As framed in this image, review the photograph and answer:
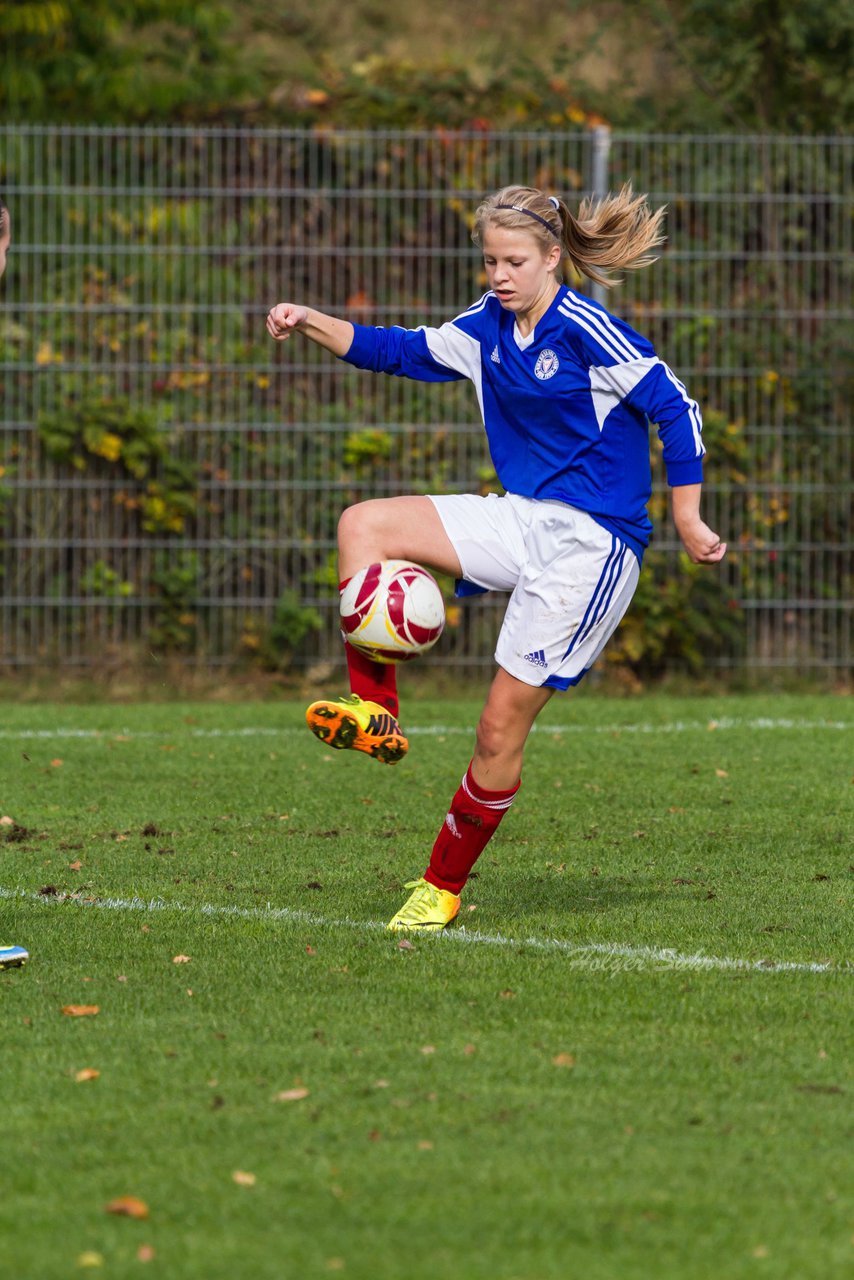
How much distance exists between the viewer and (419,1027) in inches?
161

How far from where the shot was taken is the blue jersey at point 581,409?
16.6 feet

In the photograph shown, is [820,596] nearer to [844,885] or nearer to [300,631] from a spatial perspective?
[300,631]

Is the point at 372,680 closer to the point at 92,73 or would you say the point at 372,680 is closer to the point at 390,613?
the point at 390,613

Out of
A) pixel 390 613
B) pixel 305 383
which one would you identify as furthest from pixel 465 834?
pixel 305 383

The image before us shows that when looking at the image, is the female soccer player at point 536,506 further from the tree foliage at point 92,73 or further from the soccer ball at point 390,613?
the tree foliage at point 92,73

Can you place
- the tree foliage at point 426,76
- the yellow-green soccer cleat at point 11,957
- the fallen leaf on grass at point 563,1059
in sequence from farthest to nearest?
the tree foliage at point 426,76 < the yellow-green soccer cleat at point 11,957 < the fallen leaf on grass at point 563,1059

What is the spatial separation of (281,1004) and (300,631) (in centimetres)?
696

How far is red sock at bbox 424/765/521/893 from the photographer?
17.4 ft

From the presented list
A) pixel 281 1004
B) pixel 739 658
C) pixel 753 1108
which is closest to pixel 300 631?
pixel 739 658

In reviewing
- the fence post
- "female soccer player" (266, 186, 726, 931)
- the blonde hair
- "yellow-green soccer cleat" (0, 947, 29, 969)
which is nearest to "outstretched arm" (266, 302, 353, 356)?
"female soccer player" (266, 186, 726, 931)

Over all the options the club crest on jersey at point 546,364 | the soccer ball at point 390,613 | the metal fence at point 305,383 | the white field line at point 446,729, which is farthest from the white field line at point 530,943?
the metal fence at point 305,383

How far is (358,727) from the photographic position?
16.0ft

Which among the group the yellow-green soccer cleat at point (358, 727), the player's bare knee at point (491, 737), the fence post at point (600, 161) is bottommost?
the player's bare knee at point (491, 737)

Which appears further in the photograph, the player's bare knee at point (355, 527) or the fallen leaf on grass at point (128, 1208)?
the player's bare knee at point (355, 527)
